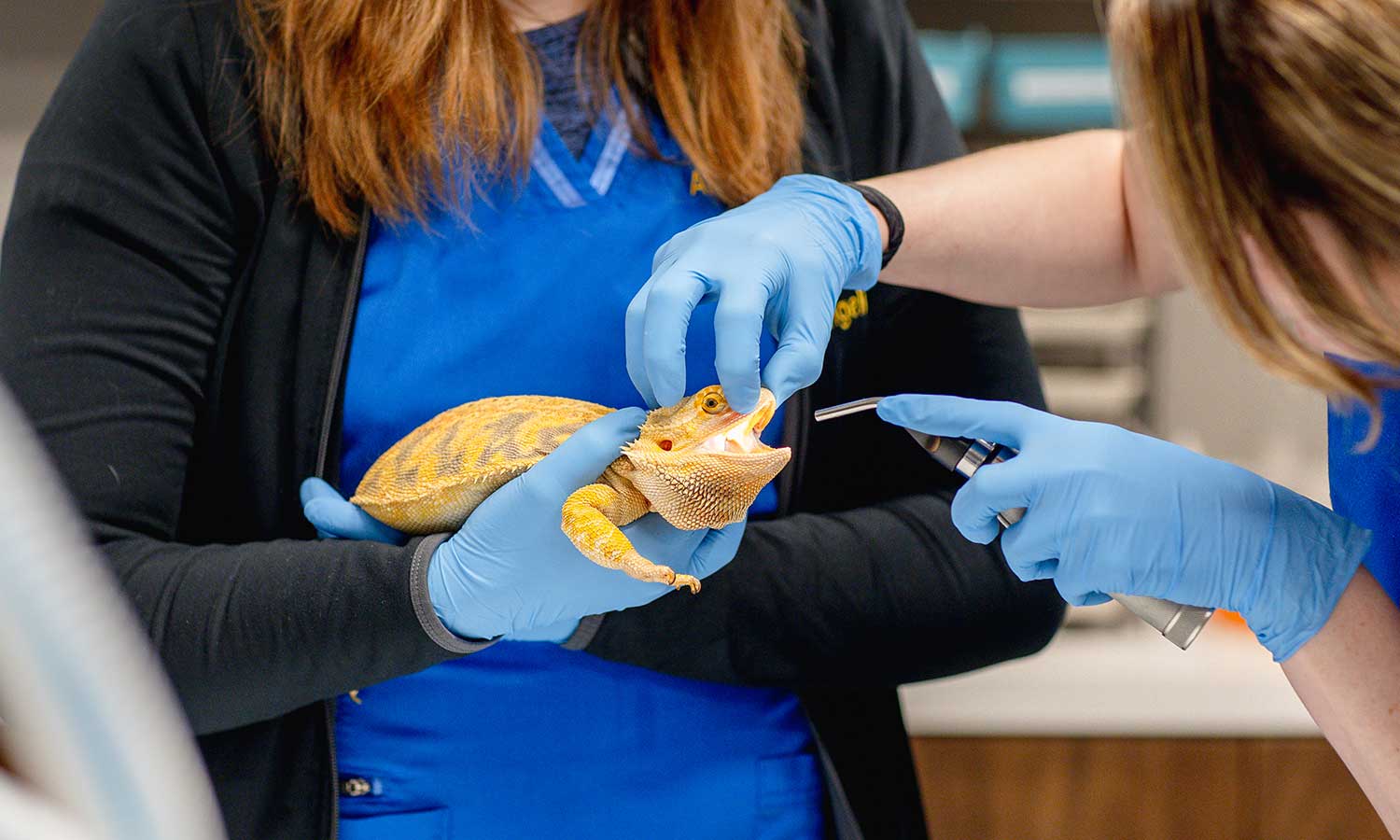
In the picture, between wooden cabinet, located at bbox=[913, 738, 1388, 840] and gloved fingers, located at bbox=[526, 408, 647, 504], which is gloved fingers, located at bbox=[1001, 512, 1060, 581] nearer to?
gloved fingers, located at bbox=[526, 408, 647, 504]

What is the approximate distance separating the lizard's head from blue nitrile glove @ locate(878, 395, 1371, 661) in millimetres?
124

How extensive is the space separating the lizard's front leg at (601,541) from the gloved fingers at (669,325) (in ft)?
0.39

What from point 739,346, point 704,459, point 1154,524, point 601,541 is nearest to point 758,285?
point 739,346

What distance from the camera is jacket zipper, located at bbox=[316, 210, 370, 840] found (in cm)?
113

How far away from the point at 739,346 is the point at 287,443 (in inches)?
18.3

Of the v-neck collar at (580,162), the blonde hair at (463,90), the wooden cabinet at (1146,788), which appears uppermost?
the blonde hair at (463,90)

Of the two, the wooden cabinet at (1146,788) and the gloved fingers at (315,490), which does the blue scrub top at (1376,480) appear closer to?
the gloved fingers at (315,490)

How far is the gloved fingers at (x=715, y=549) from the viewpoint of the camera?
3.66 feet

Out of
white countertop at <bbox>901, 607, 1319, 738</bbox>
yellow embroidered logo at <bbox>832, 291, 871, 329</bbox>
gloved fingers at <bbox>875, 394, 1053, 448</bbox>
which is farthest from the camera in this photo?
white countertop at <bbox>901, 607, 1319, 738</bbox>

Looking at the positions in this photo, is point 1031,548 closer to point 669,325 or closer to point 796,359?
point 796,359

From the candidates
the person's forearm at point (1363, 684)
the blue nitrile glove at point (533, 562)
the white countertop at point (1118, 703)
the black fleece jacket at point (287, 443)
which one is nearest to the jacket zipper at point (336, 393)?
the black fleece jacket at point (287, 443)

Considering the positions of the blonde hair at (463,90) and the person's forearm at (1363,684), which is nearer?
the person's forearm at (1363,684)

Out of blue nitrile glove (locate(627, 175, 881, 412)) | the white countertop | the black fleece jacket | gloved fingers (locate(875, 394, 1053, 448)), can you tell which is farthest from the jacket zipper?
the white countertop

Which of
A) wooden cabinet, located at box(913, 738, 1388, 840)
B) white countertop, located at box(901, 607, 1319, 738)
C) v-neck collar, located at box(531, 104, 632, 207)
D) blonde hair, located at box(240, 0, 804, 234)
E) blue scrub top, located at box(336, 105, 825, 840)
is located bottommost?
wooden cabinet, located at box(913, 738, 1388, 840)
